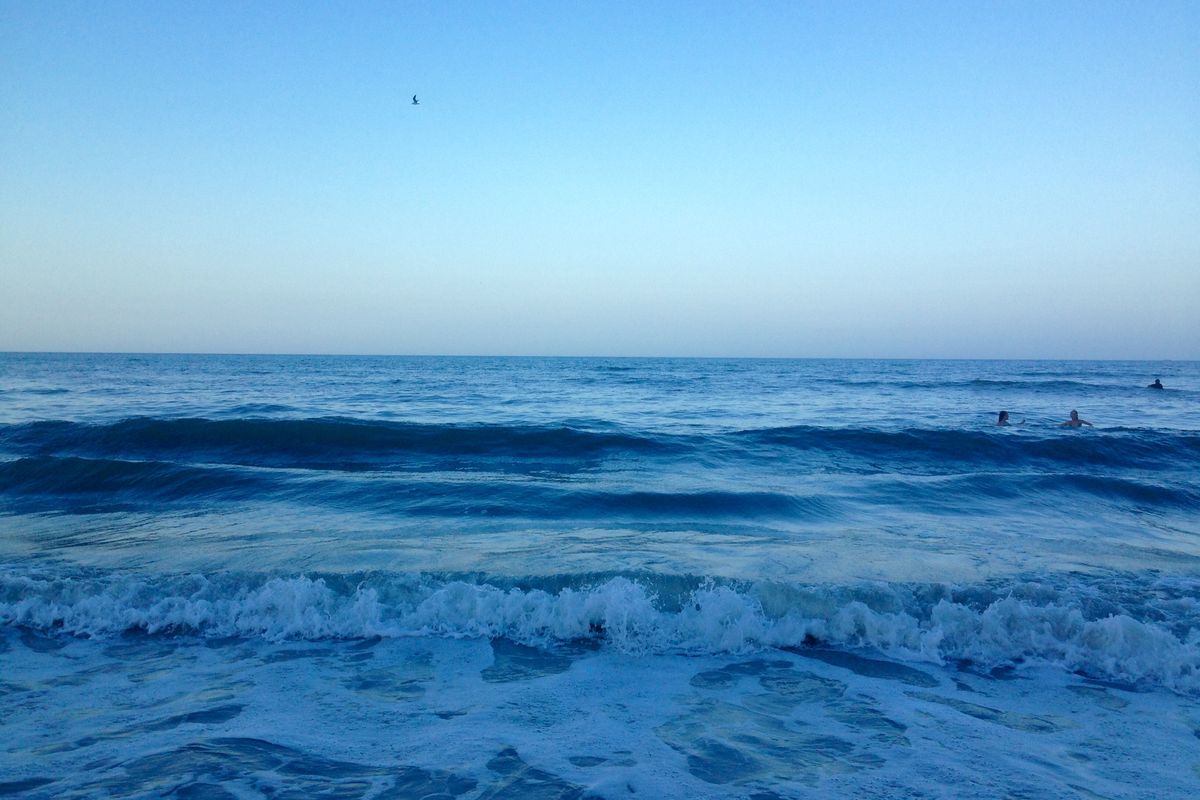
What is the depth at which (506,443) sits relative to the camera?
17.6 metres

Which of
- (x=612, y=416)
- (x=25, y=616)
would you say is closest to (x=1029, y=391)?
(x=612, y=416)

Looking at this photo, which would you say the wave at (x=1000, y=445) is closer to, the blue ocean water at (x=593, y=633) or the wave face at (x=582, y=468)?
the wave face at (x=582, y=468)

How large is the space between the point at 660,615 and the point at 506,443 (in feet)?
37.5

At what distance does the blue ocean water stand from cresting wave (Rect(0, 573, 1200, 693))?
32mm

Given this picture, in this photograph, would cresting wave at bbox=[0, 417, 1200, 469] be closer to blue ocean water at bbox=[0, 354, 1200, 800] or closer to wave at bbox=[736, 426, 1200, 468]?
wave at bbox=[736, 426, 1200, 468]

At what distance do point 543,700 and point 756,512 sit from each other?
679 cm

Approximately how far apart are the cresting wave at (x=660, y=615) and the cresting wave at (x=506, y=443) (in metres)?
8.51

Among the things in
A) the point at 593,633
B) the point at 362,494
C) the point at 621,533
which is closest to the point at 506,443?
the point at 362,494

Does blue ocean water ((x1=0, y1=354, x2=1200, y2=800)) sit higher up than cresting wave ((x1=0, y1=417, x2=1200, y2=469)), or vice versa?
cresting wave ((x1=0, y1=417, x2=1200, y2=469))

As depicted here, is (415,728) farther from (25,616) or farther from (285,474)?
(285,474)

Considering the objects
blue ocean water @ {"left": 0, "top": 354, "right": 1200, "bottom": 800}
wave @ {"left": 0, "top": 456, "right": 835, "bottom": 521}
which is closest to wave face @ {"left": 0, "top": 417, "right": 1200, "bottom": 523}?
wave @ {"left": 0, "top": 456, "right": 835, "bottom": 521}

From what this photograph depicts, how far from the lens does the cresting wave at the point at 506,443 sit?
53.7 ft

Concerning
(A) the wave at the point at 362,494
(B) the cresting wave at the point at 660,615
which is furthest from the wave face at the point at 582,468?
(B) the cresting wave at the point at 660,615

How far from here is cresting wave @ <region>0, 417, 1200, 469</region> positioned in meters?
16.4
